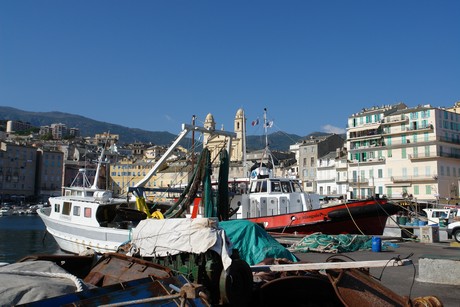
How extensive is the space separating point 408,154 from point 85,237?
45.3 metres

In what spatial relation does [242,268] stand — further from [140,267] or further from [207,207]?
[207,207]

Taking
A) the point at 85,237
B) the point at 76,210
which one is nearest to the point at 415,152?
the point at 76,210

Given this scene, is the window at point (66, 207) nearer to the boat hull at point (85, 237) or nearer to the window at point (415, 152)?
the boat hull at point (85, 237)

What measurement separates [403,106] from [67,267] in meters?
64.2

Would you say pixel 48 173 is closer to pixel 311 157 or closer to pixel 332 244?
pixel 311 157

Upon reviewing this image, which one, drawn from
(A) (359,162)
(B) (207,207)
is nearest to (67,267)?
(B) (207,207)

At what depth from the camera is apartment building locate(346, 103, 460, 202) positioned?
173 feet

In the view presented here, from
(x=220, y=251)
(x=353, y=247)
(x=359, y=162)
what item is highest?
(x=359, y=162)

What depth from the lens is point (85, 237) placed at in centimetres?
2069

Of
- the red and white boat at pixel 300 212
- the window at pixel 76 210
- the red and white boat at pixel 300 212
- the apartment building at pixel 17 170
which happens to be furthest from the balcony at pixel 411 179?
the apartment building at pixel 17 170

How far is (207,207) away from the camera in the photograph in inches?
591

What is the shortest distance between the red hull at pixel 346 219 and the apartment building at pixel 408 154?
30.8 meters

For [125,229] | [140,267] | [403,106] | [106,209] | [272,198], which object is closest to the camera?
[140,267]

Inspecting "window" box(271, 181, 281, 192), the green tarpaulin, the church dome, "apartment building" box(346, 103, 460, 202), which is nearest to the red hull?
"window" box(271, 181, 281, 192)
